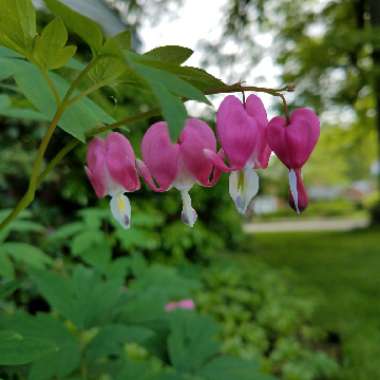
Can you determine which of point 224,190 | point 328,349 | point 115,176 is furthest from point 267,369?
point 115,176

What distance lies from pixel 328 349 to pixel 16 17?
406 cm

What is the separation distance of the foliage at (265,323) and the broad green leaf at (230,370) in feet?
6.10

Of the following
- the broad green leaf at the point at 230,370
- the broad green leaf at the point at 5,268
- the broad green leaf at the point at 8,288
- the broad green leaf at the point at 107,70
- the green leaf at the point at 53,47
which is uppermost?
the green leaf at the point at 53,47

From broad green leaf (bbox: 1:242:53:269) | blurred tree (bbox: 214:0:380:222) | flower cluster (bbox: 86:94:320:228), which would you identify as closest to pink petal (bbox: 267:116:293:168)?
flower cluster (bbox: 86:94:320:228)

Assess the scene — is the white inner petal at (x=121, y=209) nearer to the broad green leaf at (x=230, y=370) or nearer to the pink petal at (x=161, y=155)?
the pink petal at (x=161, y=155)

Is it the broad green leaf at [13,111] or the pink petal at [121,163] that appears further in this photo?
the broad green leaf at [13,111]

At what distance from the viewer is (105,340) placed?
1209mm

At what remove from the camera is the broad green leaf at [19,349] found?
80 centimetres

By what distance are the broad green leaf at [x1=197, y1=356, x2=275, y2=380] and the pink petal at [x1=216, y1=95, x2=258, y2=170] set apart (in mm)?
782

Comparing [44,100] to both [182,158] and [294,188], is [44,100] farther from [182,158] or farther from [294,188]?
[294,188]

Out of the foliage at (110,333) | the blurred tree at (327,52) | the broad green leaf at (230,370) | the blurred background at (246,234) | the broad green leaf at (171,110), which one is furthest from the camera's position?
the blurred tree at (327,52)

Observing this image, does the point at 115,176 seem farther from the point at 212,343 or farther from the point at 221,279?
the point at 221,279

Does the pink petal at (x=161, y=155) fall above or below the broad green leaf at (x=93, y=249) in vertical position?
above

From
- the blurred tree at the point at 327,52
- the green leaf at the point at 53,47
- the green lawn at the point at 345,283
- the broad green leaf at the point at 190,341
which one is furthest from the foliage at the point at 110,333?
the blurred tree at the point at 327,52
